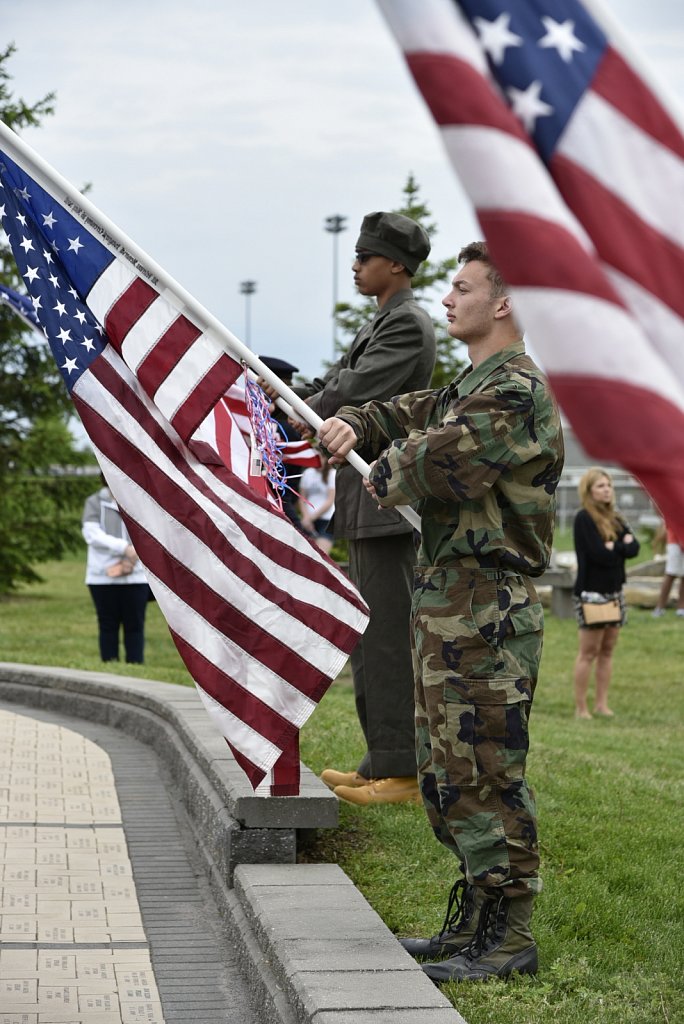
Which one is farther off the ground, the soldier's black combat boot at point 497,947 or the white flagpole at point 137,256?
the white flagpole at point 137,256

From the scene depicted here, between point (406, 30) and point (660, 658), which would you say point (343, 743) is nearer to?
point (406, 30)

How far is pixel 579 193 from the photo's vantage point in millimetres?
2115

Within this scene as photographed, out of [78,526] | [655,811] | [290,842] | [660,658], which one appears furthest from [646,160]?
[78,526]

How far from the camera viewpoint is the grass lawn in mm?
4203

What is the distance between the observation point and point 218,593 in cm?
497

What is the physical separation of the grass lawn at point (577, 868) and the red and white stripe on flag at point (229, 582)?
33.3 inches

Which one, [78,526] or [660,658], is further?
[78,526]

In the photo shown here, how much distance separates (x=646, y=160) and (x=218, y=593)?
10.0 ft

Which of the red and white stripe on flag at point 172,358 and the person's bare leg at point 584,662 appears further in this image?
the person's bare leg at point 584,662

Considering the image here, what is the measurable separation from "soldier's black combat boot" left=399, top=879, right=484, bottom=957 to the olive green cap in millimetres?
2749

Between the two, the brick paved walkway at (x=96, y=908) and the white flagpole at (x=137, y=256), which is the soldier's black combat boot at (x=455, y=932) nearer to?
the brick paved walkway at (x=96, y=908)

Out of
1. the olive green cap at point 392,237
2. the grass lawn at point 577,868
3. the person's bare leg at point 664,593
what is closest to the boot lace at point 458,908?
the grass lawn at point 577,868

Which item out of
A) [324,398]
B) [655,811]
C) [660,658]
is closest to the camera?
[324,398]

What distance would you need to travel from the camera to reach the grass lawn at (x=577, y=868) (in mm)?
4203
